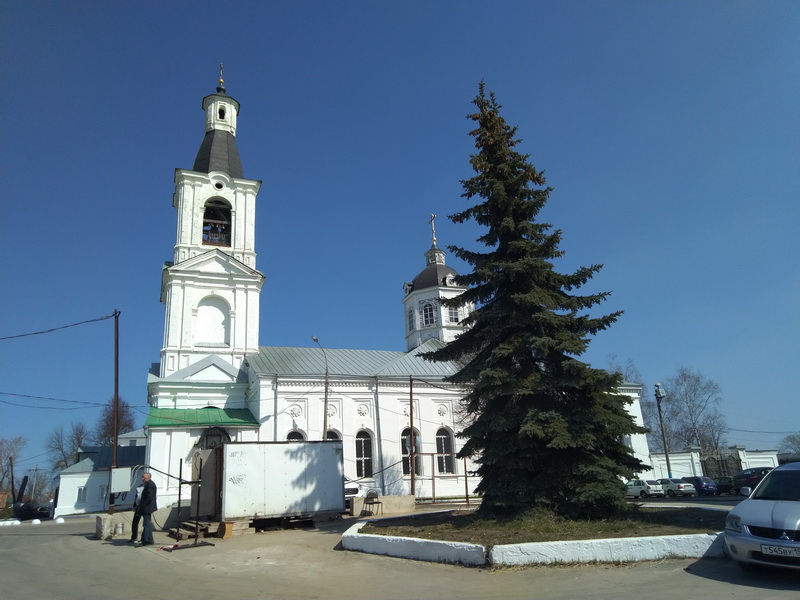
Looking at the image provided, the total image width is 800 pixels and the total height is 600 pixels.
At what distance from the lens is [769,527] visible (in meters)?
7.39

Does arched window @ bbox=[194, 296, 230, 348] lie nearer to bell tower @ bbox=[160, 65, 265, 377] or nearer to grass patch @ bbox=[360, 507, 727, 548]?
bell tower @ bbox=[160, 65, 265, 377]

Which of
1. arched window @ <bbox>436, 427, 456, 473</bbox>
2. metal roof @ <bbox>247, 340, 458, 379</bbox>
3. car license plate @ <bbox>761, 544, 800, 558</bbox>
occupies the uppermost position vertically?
metal roof @ <bbox>247, 340, 458, 379</bbox>

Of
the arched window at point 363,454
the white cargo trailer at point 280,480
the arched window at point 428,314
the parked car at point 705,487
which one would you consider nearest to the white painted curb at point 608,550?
the white cargo trailer at point 280,480

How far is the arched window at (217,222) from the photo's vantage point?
34188 millimetres

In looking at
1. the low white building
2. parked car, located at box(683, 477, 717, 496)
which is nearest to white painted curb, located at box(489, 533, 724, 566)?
parked car, located at box(683, 477, 717, 496)

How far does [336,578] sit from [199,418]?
69.9 ft

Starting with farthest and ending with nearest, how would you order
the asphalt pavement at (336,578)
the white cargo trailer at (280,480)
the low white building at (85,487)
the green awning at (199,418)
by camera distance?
the low white building at (85,487)
the green awning at (199,418)
the white cargo trailer at (280,480)
the asphalt pavement at (336,578)

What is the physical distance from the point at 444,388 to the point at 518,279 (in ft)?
66.7

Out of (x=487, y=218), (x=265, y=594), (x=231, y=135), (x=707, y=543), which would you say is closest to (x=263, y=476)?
(x=265, y=594)

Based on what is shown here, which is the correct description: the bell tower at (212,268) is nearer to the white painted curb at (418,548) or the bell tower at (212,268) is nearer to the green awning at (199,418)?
the green awning at (199,418)

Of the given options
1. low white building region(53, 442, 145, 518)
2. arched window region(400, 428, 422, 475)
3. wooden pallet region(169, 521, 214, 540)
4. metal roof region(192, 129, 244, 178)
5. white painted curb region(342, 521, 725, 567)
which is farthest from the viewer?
low white building region(53, 442, 145, 518)

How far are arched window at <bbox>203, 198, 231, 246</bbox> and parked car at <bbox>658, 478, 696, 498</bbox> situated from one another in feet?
95.8

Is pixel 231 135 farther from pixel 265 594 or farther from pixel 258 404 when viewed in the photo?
pixel 265 594

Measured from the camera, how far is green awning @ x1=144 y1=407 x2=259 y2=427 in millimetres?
27092
